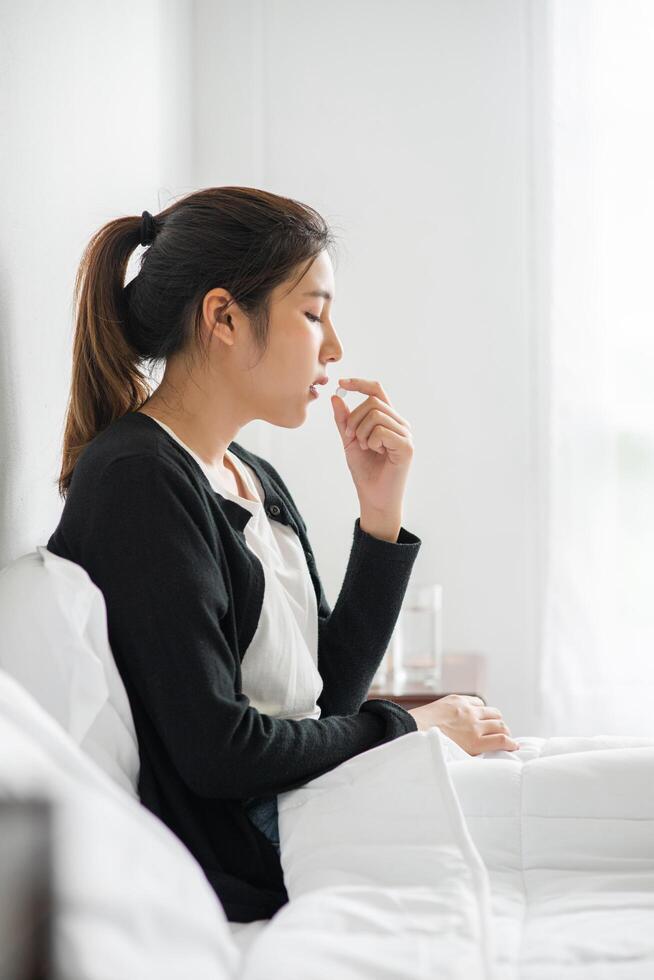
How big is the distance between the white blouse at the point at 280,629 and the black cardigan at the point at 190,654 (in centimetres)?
4

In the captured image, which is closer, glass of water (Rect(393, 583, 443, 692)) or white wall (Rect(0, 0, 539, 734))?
glass of water (Rect(393, 583, 443, 692))

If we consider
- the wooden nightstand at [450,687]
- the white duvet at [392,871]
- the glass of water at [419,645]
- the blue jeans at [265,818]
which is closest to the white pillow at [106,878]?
the white duvet at [392,871]

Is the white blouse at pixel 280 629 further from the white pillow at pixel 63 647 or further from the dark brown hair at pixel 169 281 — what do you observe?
the white pillow at pixel 63 647

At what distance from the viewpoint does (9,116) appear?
3.92 ft

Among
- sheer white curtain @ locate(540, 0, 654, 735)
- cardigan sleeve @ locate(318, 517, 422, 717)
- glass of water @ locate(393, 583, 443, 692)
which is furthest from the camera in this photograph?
sheer white curtain @ locate(540, 0, 654, 735)

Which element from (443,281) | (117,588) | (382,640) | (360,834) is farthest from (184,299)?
(443,281)

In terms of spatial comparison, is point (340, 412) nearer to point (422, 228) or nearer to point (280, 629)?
point (280, 629)

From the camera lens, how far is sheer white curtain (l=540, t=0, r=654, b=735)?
2.53 meters

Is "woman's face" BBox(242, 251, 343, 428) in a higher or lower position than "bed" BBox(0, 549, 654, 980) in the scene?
higher

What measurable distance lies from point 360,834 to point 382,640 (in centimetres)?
45

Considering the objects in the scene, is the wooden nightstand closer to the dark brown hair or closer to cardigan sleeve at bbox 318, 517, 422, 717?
cardigan sleeve at bbox 318, 517, 422, 717

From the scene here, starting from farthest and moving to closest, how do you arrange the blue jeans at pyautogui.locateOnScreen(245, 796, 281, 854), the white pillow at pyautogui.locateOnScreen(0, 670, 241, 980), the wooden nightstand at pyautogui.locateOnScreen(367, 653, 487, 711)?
1. the wooden nightstand at pyautogui.locateOnScreen(367, 653, 487, 711)
2. the blue jeans at pyautogui.locateOnScreen(245, 796, 281, 854)
3. the white pillow at pyautogui.locateOnScreen(0, 670, 241, 980)

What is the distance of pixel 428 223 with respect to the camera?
8.67 ft

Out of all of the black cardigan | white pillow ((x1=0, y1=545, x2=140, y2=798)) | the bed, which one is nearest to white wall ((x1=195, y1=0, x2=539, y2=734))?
the bed
